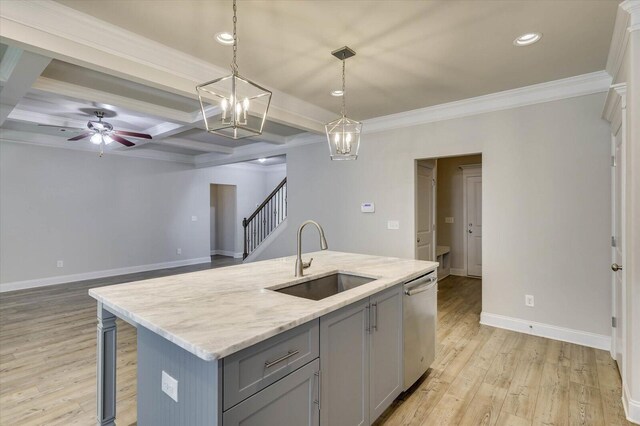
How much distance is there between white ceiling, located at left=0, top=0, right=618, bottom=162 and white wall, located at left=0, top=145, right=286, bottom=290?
89.9 inches

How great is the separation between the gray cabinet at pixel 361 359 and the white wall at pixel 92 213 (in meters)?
6.68

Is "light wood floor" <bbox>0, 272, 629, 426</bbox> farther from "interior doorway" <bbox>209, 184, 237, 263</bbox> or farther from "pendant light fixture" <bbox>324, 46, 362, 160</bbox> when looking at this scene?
"interior doorway" <bbox>209, 184, 237, 263</bbox>

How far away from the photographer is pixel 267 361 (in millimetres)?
1283

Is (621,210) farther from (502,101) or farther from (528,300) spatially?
(502,101)

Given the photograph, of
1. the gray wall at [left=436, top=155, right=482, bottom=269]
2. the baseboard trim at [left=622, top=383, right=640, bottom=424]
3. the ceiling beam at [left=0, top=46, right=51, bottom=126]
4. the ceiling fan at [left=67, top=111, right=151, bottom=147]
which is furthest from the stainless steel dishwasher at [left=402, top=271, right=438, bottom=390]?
the gray wall at [left=436, top=155, right=482, bottom=269]

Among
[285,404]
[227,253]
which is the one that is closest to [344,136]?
[285,404]

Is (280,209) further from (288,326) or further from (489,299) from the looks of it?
(288,326)

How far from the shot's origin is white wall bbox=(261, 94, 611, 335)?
3260 millimetres

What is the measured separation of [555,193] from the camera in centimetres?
346

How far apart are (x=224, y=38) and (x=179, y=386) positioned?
2.53 metres

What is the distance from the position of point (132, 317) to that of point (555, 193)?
4011mm

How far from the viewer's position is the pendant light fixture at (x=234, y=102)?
5.51 feet

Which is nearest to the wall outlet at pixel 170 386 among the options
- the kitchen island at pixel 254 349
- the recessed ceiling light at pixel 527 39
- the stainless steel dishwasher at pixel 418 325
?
the kitchen island at pixel 254 349

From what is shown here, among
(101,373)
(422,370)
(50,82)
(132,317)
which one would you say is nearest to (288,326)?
(132,317)
